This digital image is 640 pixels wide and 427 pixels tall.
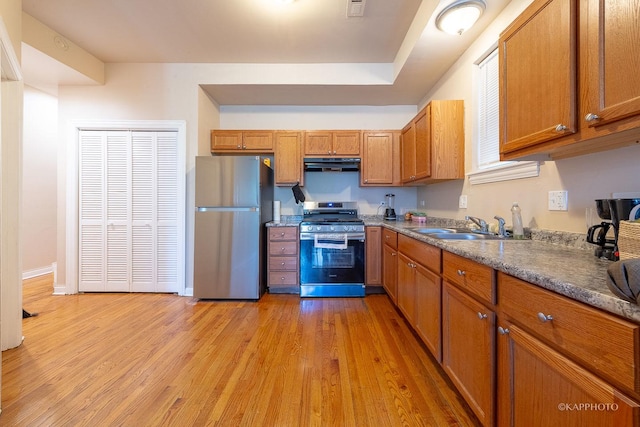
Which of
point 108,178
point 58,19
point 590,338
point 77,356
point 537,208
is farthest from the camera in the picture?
point 108,178

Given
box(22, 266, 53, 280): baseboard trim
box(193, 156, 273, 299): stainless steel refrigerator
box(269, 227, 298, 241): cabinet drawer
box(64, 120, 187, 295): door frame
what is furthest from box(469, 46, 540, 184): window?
box(22, 266, 53, 280): baseboard trim

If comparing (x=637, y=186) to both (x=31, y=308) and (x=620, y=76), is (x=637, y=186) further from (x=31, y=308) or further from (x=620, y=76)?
(x=31, y=308)

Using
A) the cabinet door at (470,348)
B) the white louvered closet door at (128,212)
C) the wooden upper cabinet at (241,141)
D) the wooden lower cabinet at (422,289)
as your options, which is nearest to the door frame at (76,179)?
the white louvered closet door at (128,212)

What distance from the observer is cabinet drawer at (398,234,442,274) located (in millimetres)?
1594

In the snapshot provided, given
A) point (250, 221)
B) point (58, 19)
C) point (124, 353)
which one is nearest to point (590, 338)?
point (124, 353)

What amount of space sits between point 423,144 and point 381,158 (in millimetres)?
849

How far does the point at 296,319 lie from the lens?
2.45 meters

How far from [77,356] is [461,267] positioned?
261 cm

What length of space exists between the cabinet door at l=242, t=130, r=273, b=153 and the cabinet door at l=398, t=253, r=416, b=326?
2.22 metres

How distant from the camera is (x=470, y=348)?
1218 millimetres

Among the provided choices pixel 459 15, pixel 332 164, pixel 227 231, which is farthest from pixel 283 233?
pixel 459 15

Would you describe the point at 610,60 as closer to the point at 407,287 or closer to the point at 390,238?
the point at 407,287

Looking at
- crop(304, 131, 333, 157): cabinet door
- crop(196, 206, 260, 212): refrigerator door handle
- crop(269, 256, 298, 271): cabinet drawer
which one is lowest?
crop(269, 256, 298, 271): cabinet drawer

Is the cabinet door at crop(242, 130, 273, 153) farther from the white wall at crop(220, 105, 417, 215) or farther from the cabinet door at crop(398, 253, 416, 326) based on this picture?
the cabinet door at crop(398, 253, 416, 326)
